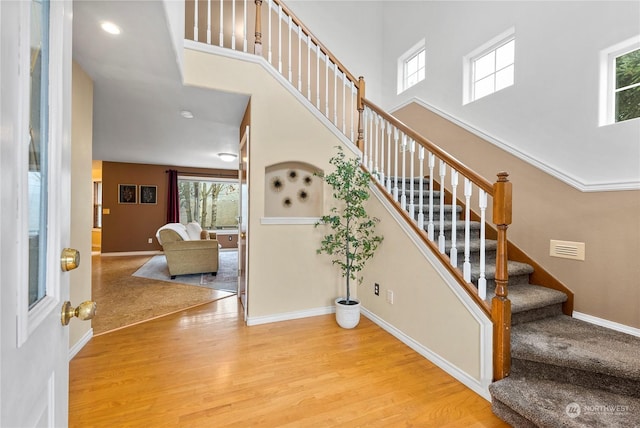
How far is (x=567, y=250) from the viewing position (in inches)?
93.7

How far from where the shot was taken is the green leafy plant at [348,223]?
2875 mm

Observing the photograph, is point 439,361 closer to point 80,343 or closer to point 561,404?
point 561,404

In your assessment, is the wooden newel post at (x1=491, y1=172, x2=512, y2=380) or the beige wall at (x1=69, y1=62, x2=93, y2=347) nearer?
the wooden newel post at (x1=491, y1=172, x2=512, y2=380)

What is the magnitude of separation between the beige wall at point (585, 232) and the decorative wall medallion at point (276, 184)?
93.2 inches

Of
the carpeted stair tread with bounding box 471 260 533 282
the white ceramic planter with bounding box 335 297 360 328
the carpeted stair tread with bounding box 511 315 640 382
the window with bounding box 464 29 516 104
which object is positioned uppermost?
the window with bounding box 464 29 516 104

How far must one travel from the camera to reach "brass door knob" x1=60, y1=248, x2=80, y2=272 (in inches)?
28.1

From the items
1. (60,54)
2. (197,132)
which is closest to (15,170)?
(60,54)

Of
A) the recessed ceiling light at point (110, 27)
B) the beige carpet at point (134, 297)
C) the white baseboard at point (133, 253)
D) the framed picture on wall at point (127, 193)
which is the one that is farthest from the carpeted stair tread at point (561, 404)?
the framed picture on wall at point (127, 193)

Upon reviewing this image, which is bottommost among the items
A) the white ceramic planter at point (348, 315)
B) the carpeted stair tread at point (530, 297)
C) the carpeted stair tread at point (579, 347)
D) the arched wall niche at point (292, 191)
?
the white ceramic planter at point (348, 315)

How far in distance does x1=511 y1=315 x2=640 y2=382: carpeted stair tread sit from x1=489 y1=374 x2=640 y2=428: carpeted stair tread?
5.0 inches

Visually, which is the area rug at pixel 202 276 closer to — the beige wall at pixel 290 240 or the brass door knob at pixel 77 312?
the beige wall at pixel 290 240

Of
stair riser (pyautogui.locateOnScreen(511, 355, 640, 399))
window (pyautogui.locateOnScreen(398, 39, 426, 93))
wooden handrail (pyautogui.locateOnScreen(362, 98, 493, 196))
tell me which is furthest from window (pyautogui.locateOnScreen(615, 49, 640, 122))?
window (pyautogui.locateOnScreen(398, 39, 426, 93))

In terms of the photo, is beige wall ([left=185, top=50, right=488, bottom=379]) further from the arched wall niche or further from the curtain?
the curtain

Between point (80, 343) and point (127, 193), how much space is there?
5896 mm
